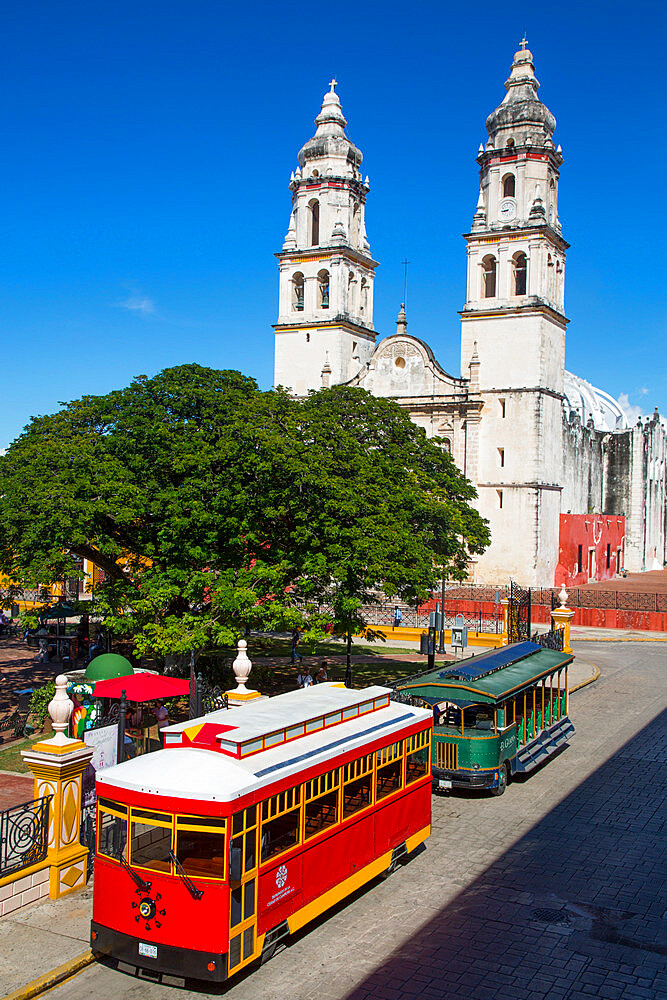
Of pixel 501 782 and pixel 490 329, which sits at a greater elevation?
pixel 490 329

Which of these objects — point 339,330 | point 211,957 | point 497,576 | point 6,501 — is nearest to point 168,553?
point 6,501

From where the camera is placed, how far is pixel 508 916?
37.1 ft

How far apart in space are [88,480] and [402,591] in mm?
8125

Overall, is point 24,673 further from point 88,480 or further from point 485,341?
point 485,341

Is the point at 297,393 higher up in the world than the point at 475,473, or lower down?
higher up

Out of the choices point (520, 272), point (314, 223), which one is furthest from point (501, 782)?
point (314, 223)

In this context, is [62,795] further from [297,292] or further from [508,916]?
[297,292]

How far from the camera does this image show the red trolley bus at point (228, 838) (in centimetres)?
892

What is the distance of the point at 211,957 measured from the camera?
29.1 feet

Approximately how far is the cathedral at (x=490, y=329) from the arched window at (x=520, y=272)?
11 cm

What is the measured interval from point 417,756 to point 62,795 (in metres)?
4.82

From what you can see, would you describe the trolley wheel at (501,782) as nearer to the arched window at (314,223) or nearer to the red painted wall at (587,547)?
the red painted wall at (587,547)

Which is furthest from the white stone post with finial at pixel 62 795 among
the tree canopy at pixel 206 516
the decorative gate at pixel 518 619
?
the decorative gate at pixel 518 619

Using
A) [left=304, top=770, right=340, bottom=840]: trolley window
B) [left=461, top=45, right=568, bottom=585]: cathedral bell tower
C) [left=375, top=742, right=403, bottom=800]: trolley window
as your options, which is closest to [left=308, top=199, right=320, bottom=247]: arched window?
[left=461, top=45, right=568, bottom=585]: cathedral bell tower
